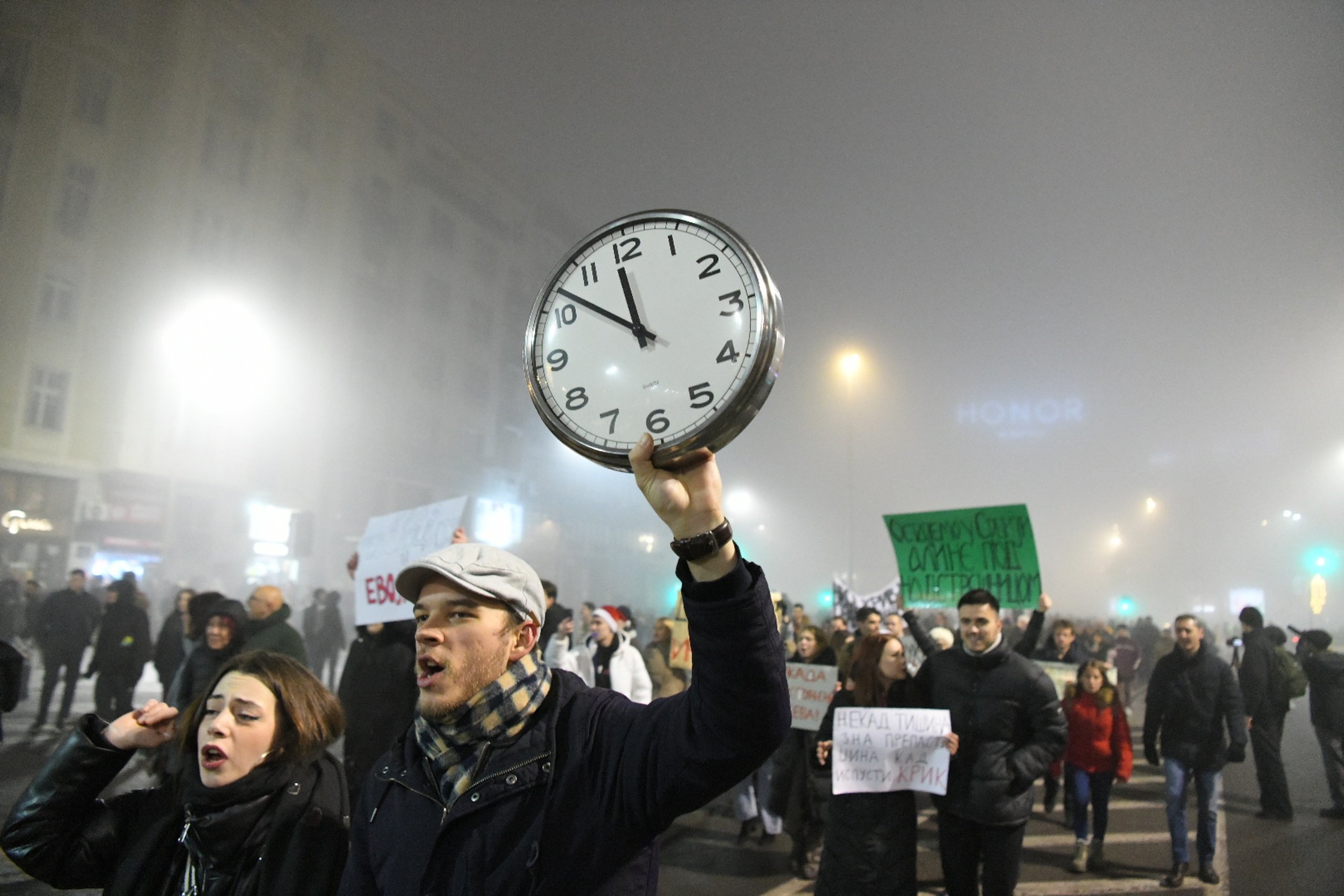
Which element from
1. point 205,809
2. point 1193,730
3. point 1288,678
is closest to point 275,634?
point 205,809

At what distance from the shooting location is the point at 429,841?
1469mm

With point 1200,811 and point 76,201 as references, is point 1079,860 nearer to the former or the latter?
point 1200,811

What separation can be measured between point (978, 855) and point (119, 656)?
30.5 ft

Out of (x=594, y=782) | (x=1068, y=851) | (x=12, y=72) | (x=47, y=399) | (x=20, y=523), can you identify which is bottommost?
(x=1068, y=851)

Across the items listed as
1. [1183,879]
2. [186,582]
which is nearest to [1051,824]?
[1183,879]

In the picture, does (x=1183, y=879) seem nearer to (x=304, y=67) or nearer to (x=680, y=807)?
(x=680, y=807)

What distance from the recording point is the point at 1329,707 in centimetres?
765

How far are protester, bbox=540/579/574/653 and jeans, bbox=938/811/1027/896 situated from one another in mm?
3017

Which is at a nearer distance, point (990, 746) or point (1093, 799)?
point (990, 746)

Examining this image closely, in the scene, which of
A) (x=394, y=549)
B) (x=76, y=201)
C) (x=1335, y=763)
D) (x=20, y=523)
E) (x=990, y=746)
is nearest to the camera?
(x=990, y=746)

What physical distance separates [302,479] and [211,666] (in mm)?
12915

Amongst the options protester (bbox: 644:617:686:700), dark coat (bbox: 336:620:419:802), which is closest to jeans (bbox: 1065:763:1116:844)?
protester (bbox: 644:617:686:700)

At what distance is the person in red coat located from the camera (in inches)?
233

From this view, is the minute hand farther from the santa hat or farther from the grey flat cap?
the santa hat
